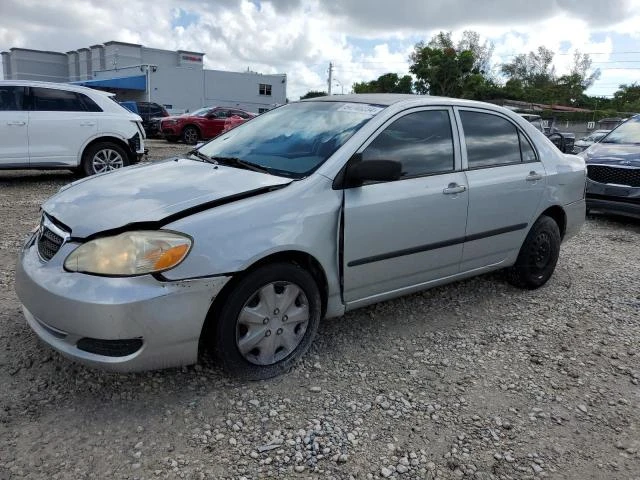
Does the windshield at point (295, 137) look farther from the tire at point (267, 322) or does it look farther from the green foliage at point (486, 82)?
the green foliage at point (486, 82)

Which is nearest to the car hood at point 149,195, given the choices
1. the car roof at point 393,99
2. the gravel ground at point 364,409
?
the gravel ground at point 364,409

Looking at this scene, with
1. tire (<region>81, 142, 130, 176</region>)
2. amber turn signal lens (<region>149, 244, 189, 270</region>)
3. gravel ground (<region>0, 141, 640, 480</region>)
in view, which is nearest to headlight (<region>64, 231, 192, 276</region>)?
amber turn signal lens (<region>149, 244, 189, 270</region>)

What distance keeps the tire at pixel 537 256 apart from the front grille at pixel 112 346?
10.6 feet

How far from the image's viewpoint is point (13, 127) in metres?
7.93

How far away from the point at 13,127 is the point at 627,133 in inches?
381

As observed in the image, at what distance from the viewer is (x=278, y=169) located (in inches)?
128

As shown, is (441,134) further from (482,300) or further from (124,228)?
(124,228)

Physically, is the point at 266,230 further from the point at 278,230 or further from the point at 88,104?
the point at 88,104

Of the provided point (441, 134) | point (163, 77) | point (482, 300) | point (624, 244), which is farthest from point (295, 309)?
point (163, 77)

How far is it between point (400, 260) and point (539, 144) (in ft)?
6.55

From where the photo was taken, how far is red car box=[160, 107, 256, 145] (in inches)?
750

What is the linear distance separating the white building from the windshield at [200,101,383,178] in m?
34.1

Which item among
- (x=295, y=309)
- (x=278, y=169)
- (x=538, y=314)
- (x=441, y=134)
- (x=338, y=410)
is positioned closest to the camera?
(x=338, y=410)

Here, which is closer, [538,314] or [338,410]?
[338,410]
